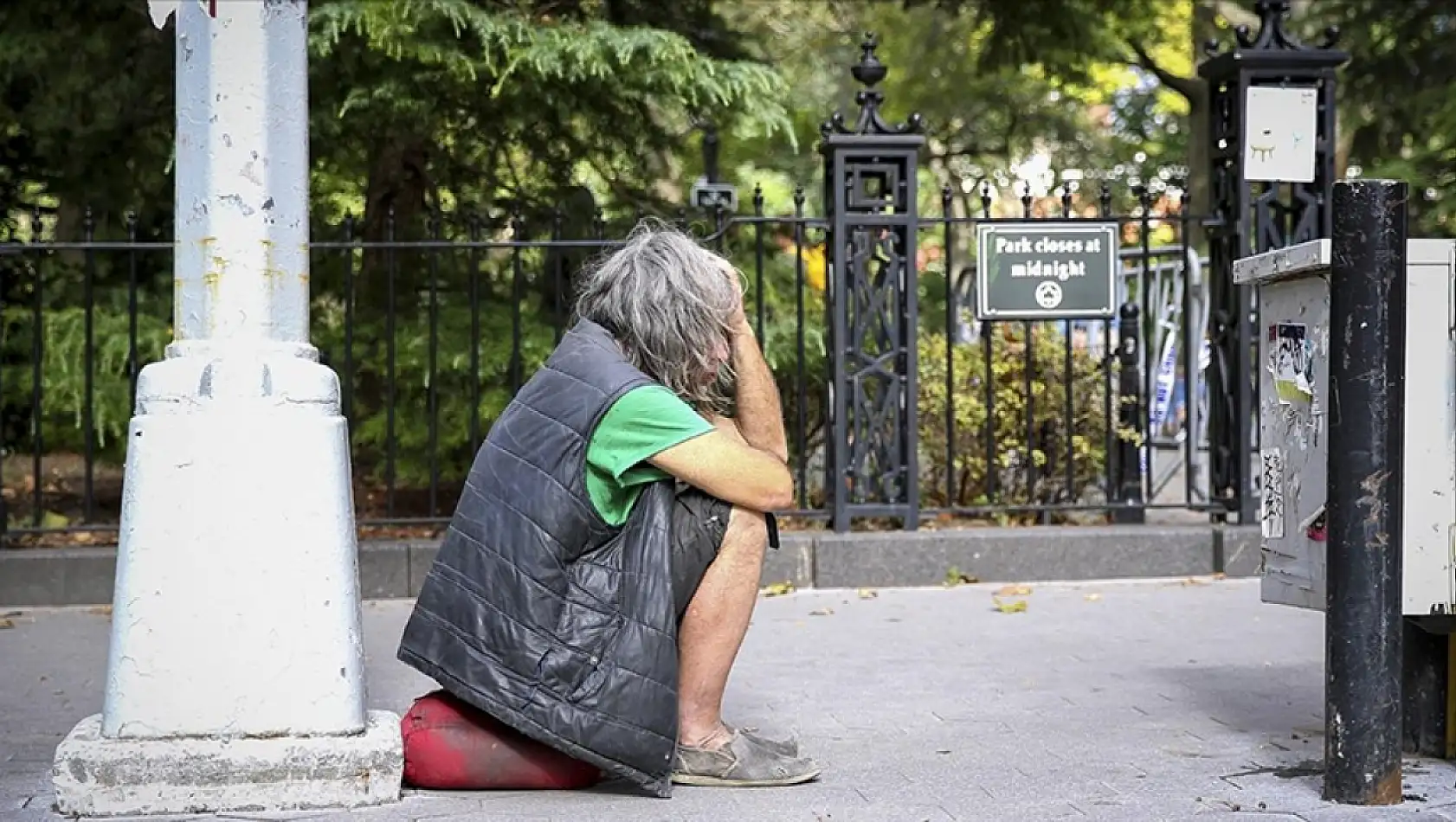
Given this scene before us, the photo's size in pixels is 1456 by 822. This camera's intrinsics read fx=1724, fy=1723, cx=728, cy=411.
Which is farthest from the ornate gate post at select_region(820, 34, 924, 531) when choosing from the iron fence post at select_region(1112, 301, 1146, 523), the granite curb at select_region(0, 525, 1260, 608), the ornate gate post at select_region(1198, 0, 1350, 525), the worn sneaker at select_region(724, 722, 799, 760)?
the worn sneaker at select_region(724, 722, 799, 760)

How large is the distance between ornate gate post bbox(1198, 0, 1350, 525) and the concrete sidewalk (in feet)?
2.43

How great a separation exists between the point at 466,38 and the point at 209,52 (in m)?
4.38

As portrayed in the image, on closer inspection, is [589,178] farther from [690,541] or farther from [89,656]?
[690,541]

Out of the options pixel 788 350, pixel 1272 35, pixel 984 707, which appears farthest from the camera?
pixel 788 350

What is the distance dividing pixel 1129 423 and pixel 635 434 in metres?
5.52

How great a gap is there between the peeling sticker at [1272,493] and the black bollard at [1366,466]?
53 cm

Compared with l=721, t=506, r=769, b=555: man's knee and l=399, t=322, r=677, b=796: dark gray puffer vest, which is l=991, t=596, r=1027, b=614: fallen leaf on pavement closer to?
l=721, t=506, r=769, b=555: man's knee

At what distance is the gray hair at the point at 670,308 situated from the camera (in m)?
4.48

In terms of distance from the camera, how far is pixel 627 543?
14.2 feet

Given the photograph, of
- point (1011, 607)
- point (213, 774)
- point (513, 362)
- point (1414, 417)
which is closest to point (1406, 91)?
point (1011, 607)

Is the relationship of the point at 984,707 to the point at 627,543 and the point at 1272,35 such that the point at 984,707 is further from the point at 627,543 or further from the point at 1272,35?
the point at 1272,35

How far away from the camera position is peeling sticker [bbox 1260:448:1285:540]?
4.71 meters

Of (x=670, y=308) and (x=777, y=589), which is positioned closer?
(x=670, y=308)

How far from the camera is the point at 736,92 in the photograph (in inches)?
347
